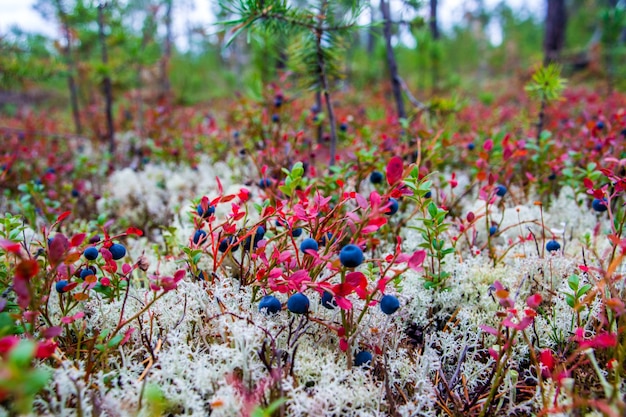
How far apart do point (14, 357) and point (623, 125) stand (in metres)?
3.18

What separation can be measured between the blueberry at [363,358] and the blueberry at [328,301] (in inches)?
6.4

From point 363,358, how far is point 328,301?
7.8 inches

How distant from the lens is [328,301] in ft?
4.21

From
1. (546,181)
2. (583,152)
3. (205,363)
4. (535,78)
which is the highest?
(535,78)

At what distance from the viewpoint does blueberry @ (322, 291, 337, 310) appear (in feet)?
4.04

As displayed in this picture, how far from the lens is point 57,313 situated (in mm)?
1451

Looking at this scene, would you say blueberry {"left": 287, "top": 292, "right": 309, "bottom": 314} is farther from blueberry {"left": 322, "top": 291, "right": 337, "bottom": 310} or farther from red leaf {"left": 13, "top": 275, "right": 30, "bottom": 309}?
red leaf {"left": 13, "top": 275, "right": 30, "bottom": 309}

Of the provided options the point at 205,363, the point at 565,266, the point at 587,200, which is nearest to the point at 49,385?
the point at 205,363

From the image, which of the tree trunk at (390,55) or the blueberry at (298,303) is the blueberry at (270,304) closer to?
the blueberry at (298,303)

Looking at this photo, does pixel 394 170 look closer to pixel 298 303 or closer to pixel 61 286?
pixel 298 303

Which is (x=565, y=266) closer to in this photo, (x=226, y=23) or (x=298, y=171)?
(x=298, y=171)

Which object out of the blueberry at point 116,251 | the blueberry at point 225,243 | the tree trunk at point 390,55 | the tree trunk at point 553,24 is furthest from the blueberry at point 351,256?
the tree trunk at point 553,24

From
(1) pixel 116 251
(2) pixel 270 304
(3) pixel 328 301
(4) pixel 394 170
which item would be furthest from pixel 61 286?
(4) pixel 394 170

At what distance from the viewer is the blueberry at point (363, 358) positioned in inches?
48.0
